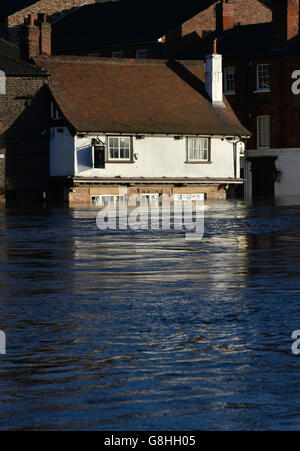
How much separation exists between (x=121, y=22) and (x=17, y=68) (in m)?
28.4

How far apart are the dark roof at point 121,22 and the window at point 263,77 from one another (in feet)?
42.8

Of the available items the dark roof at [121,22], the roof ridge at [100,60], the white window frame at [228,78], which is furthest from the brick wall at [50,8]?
the roof ridge at [100,60]

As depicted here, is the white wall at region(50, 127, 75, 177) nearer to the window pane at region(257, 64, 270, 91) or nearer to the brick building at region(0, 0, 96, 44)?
the window pane at region(257, 64, 270, 91)

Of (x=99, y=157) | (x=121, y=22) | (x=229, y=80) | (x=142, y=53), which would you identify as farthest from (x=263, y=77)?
(x=121, y=22)

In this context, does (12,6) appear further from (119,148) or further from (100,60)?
(119,148)

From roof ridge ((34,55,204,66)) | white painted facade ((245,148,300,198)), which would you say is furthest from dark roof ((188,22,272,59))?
white painted facade ((245,148,300,198))

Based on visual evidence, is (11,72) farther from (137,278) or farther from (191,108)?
(137,278)

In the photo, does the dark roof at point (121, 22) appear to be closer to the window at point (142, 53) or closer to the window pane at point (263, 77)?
the window at point (142, 53)

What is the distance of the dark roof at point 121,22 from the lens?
86688 mm

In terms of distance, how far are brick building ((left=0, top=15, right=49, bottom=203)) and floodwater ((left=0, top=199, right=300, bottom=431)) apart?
37.4 meters

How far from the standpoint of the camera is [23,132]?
6325cm

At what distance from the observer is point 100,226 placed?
36.0 meters

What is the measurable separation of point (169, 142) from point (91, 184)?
5.98 m

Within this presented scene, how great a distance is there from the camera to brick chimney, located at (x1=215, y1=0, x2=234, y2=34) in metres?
79.9
